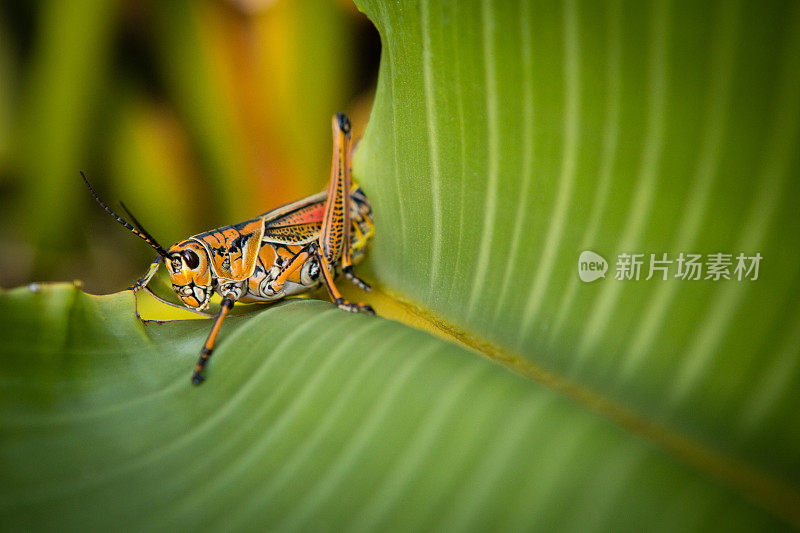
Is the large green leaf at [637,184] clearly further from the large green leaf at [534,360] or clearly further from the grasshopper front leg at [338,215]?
the grasshopper front leg at [338,215]

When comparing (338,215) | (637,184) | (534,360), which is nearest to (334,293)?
(338,215)

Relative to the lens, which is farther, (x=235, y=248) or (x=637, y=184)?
(x=235, y=248)

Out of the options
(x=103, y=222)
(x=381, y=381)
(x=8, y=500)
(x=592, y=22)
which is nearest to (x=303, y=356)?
(x=381, y=381)

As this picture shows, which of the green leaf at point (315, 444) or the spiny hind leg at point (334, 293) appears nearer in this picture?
the green leaf at point (315, 444)

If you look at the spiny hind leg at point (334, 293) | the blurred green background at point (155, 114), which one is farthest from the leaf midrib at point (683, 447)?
the blurred green background at point (155, 114)

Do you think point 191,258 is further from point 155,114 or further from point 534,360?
point 534,360

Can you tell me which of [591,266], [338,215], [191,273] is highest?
[591,266]

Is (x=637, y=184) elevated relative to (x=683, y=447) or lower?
elevated

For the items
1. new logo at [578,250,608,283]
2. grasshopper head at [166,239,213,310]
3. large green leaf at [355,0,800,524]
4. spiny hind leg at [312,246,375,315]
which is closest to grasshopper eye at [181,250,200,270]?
grasshopper head at [166,239,213,310]
